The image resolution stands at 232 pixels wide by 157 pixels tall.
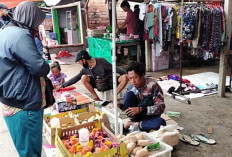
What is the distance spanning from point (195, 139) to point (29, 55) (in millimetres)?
2479

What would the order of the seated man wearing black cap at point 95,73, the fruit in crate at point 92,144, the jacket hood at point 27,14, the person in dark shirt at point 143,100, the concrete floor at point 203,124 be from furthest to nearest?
the seated man wearing black cap at point 95,73, the concrete floor at point 203,124, the person in dark shirt at point 143,100, the fruit in crate at point 92,144, the jacket hood at point 27,14

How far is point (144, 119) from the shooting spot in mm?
3236

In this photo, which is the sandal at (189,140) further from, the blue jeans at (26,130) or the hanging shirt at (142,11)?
the hanging shirt at (142,11)

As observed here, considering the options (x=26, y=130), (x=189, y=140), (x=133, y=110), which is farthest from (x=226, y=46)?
(x=26, y=130)

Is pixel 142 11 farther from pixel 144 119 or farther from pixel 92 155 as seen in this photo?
pixel 92 155

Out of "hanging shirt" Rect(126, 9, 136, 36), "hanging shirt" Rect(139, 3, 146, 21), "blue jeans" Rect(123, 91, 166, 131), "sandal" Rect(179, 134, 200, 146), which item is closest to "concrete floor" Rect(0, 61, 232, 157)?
"sandal" Rect(179, 134, 200, 146)

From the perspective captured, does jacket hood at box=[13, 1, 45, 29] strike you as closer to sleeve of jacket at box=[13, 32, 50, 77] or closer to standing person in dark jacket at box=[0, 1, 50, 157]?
standing person in dark jacket at box=[0, 1, 50, 157]

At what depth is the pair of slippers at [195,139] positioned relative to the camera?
3264mm

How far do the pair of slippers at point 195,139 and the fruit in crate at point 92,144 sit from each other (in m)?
1.28

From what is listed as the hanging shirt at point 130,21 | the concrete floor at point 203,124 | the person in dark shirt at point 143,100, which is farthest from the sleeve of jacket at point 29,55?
the hanging shirt at point 130,21

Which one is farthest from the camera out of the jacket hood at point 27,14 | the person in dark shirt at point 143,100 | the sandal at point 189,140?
the sandal at point 189,140

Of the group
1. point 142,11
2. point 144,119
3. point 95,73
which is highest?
point 142,11

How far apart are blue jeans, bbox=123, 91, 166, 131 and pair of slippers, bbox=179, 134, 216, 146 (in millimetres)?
410

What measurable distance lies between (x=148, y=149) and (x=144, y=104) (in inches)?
32.8
